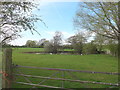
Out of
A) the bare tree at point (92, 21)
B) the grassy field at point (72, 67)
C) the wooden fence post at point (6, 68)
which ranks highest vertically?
the bare tree at point (92, 21)

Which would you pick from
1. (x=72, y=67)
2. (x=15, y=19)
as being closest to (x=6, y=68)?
(x=15, y=19)

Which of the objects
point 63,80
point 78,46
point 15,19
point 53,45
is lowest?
point 63,80

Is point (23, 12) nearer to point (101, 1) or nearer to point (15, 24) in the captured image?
point (15, 24)

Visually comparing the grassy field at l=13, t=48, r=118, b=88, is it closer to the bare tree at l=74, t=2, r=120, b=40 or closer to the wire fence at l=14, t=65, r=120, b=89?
the wire fence at l=14, t=65, r=120, b=89

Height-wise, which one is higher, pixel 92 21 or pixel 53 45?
pixel 92 21

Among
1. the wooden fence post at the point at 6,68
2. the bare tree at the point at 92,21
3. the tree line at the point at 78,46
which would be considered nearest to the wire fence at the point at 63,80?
the wooden fence post at the point at 6,68

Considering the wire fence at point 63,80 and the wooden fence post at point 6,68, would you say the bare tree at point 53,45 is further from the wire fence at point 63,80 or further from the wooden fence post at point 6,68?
the wooden fence post at point 6,68

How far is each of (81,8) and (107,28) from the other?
145 centimetres

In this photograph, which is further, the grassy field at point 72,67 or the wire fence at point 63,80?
the grassy field at point 72,67

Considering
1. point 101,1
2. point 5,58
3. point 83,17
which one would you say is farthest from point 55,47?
point 5,58

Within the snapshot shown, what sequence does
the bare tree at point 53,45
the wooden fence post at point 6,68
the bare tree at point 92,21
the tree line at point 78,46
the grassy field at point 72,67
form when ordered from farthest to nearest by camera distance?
the bare tree at point 53,45 → the tree line at point 78,46 → the bare tree at point 92,21 → the grassy field at point 72,67 → the wooden fence post at point 6,68

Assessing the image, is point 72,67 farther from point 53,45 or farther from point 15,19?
point 53,45

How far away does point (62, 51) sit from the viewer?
39.0 ft

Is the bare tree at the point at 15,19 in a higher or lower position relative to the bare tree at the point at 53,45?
higher
